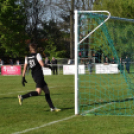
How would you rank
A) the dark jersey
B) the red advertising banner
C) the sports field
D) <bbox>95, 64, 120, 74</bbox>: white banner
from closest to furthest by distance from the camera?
the sports field < the dark jersey < <bbox>95, 64, 120, 74</bbox>: white banner < the red advertising banner

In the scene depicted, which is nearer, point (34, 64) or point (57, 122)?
point (57, 122)

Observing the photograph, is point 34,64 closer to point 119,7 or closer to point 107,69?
point 107,69

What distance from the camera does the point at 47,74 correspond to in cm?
2755

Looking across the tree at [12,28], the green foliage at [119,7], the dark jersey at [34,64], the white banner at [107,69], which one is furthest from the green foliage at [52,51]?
the dark jersey at [34,64]

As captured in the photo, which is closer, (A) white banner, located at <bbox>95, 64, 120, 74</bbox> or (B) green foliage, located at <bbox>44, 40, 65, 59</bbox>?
(A) white banner, located at <bbox>95, 64, 120, 74</bbox>

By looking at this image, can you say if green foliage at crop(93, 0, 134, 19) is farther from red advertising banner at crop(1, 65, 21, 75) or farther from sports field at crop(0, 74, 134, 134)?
sports field at crop(0, 74, 134, 134)

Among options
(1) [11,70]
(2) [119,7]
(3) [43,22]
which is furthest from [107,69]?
(3) [43,22]

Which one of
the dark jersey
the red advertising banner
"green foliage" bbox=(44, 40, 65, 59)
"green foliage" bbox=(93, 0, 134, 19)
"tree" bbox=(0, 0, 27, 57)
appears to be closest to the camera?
the dark jersey

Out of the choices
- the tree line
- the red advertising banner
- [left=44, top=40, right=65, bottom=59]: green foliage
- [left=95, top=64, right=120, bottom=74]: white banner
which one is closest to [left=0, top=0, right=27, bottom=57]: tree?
the tree line

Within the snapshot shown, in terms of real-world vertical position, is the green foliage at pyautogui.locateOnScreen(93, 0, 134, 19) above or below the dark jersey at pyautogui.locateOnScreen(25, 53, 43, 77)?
above

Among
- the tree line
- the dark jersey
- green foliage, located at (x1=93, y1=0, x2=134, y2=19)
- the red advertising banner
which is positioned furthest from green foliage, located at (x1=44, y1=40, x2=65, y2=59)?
the dark jersey

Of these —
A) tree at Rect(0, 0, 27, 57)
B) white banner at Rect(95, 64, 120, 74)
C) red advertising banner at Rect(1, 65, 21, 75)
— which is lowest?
red advertising banner at Rect(1, 65, 21, 75)

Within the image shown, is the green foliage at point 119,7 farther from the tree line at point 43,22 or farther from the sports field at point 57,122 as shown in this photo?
the sports field at point 57,122

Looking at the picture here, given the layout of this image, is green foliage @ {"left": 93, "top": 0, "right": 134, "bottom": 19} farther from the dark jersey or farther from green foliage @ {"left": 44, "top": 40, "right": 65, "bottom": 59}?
the dark jersey
